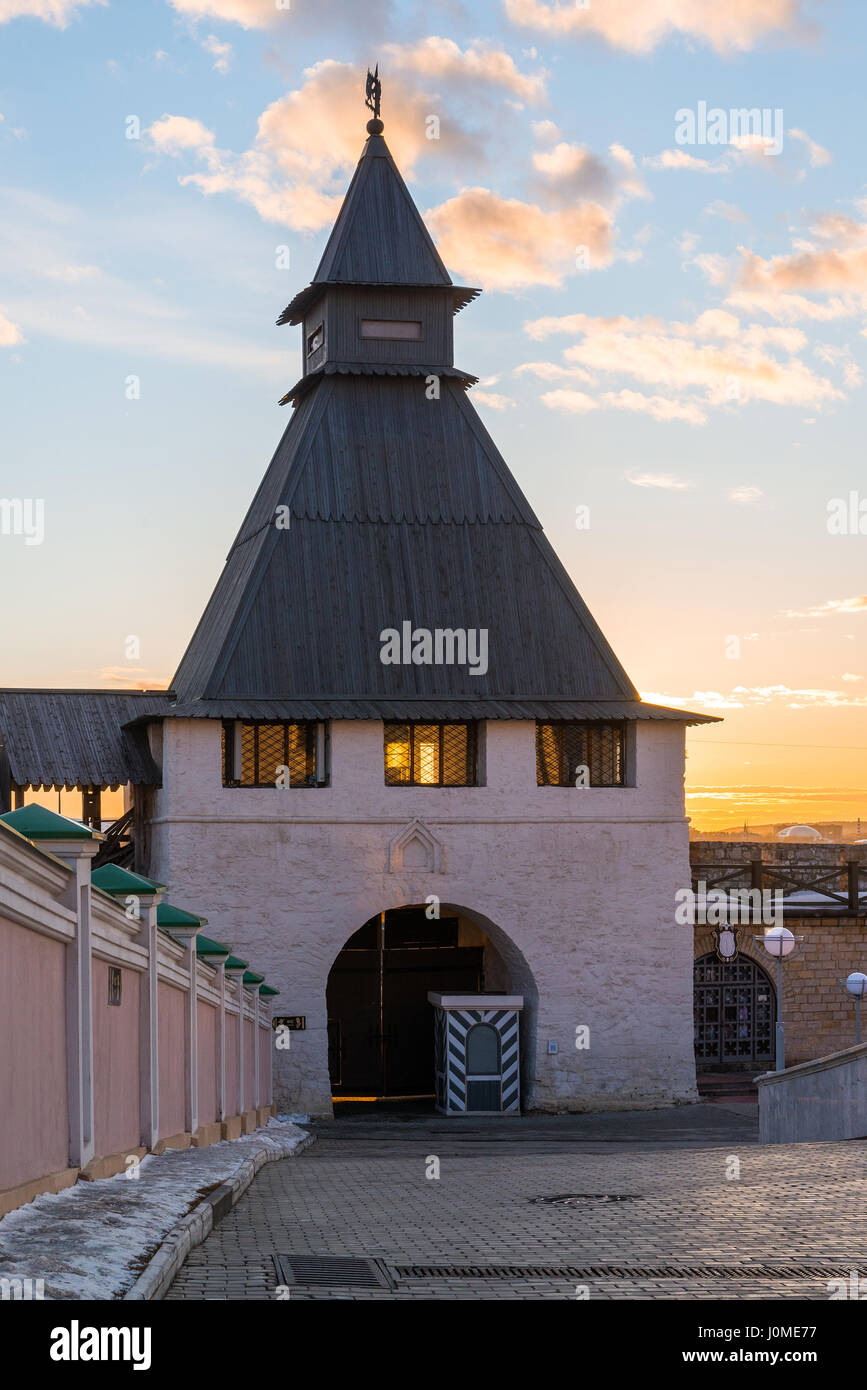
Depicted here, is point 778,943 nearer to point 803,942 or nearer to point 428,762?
point 428,762

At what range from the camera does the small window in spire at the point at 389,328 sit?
34906 millimetres

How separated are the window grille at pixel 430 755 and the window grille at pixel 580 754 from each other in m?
1.40

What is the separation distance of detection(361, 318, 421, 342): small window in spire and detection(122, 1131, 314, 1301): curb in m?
24.6

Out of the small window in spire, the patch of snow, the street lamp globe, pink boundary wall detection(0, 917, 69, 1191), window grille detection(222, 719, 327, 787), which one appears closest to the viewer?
the patch of snow

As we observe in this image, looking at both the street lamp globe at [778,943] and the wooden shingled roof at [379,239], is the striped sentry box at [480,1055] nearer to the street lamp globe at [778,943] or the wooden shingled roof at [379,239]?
the street lamp globe at [778,943]

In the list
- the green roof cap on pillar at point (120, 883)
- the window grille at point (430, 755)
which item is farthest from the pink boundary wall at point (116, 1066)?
the window grille at point (430, 755)

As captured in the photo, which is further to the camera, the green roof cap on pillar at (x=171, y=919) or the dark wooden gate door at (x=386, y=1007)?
the dark wooden gate door at (x=386, y=1007)

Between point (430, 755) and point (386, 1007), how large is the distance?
6.11m

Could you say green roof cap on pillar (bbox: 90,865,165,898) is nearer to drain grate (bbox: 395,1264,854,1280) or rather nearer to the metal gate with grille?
drain grate (bbox: 395,1264,854,1280)

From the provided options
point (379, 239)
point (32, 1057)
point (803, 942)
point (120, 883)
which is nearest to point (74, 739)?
point (379, 239)

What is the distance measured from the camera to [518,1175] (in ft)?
44.2

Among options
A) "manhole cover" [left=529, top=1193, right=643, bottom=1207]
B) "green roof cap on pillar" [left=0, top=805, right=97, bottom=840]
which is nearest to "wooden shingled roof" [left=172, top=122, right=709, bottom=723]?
"manhole cover" [left=529, top=1193, right=643, bottom=1207]

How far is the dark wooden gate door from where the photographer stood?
34375mm

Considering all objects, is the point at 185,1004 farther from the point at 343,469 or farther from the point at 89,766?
the point at 343,469
